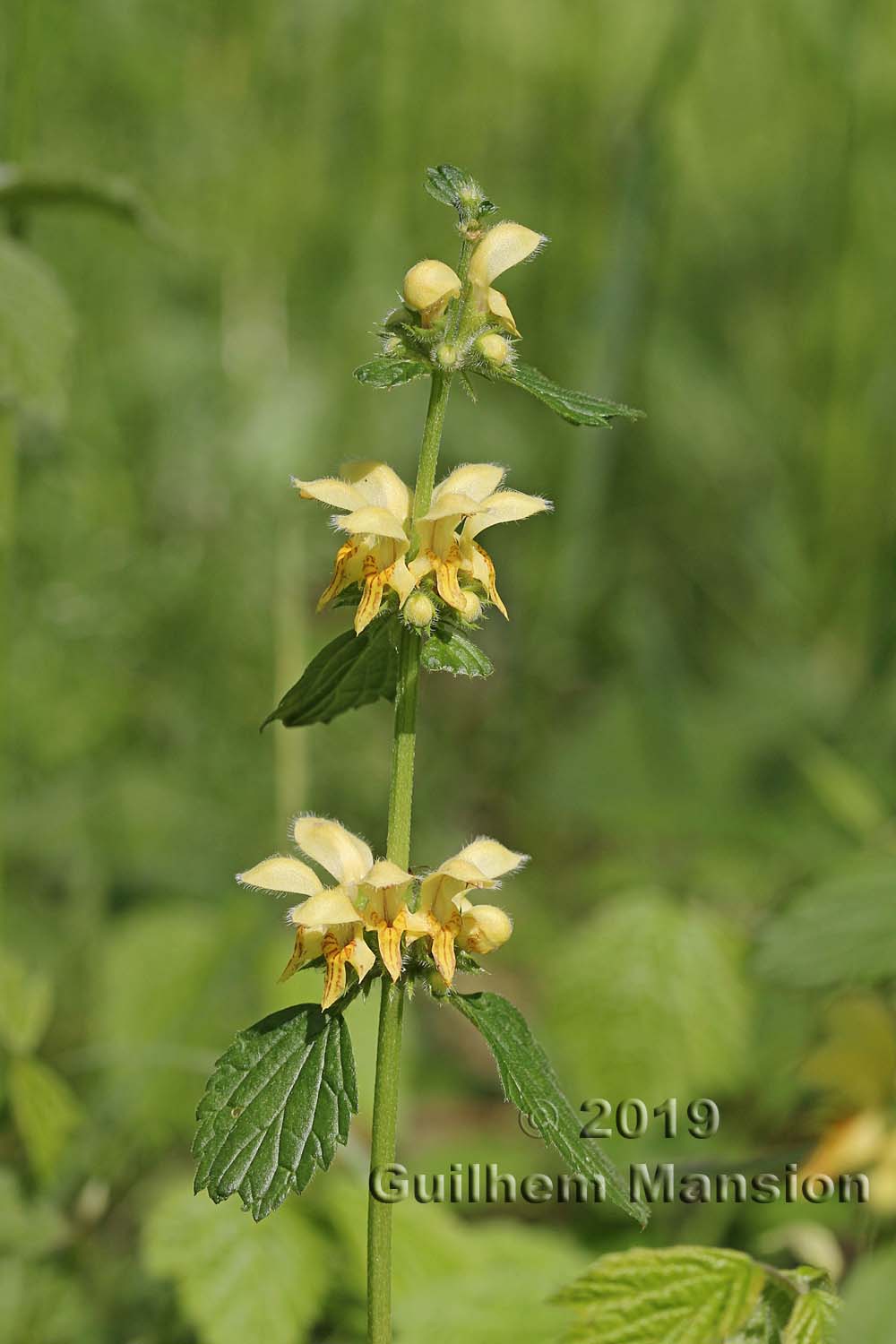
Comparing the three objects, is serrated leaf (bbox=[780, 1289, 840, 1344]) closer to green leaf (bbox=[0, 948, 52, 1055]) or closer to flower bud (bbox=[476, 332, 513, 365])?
flower bud (bbox=[476, 332, 513, 365])

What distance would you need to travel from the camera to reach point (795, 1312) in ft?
2.60

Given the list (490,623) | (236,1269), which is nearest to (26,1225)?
(236,1269)

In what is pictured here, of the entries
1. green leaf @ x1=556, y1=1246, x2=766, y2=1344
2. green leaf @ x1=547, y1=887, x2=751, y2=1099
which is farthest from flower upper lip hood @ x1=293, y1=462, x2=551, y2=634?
green leaf @ x1=547, y1=887, x2=751, y2=1099

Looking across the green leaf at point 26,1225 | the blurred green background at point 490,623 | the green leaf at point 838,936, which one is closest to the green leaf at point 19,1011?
the blurred green background at point 490,623

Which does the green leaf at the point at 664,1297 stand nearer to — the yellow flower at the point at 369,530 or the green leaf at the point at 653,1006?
the yellow flower at the point at 369,530

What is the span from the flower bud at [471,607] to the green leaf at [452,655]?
16mm

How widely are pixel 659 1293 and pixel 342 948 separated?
30 centimetres

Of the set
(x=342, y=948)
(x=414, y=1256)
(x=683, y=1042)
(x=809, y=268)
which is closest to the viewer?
(x=342, y=948)

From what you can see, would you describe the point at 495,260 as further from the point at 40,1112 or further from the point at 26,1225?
the point at 26,1225

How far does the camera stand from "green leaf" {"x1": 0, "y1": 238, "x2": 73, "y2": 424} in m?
1.30

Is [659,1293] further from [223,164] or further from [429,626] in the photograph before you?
[223,164]

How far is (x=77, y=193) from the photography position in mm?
1383

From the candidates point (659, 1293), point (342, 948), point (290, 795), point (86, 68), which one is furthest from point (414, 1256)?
point (86, 68)

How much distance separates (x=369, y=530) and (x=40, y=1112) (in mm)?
754
